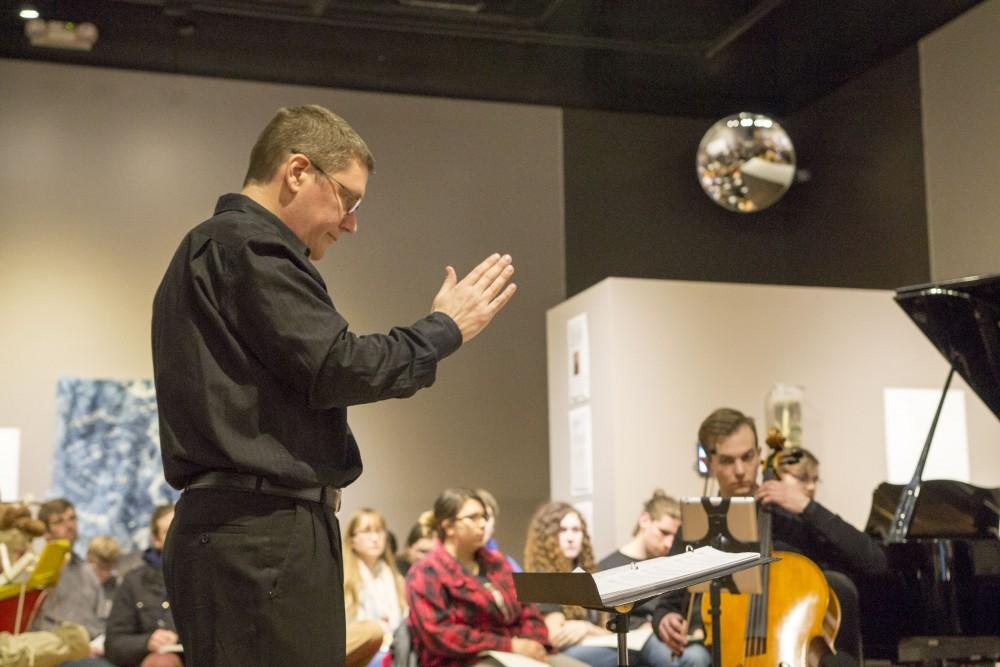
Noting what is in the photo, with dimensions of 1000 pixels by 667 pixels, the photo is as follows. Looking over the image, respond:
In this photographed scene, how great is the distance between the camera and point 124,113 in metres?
8.35

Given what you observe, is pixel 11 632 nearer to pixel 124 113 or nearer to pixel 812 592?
pixel 812 592

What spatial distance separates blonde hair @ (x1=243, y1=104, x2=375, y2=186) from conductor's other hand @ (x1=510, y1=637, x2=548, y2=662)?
312cm

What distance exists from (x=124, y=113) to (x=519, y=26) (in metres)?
2.69

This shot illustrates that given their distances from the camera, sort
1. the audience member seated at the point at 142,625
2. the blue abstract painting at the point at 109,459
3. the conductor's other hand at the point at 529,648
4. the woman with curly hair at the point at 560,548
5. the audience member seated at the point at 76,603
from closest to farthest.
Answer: the conductor's other hand at the point at 529,648 → the audience member seated at the point at 142,625 → the woman with curly hair at the point at 560,548 → the audience member seated at the point at 76,603 → the blue abstract painting at the point at 109,459

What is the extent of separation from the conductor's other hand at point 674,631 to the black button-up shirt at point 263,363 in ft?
7.72

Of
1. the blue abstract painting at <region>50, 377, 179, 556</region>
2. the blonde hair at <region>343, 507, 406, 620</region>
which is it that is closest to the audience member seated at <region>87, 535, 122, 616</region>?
the blue abstract painting at <region>50, 377, 179, 556</region>

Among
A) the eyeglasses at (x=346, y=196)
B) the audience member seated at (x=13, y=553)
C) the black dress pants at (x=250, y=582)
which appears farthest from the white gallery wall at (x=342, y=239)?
the black dress pants at (x=250, y=582)

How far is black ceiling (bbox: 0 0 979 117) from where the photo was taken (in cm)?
775

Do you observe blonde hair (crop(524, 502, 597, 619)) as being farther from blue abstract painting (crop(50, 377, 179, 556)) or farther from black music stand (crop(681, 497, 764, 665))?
blue abstract painting (crop(50, 377, 179, 556))

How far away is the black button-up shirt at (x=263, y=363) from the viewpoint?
2016 mm

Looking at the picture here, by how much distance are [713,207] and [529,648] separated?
16.6 feet

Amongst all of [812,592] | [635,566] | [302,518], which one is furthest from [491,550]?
[302,518]

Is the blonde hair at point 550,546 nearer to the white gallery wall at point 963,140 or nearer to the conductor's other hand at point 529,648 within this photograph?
the conductor's other hand at point 529,648

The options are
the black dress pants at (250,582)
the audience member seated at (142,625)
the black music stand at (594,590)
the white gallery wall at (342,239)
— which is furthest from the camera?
the white gallery wall at (342,239)
